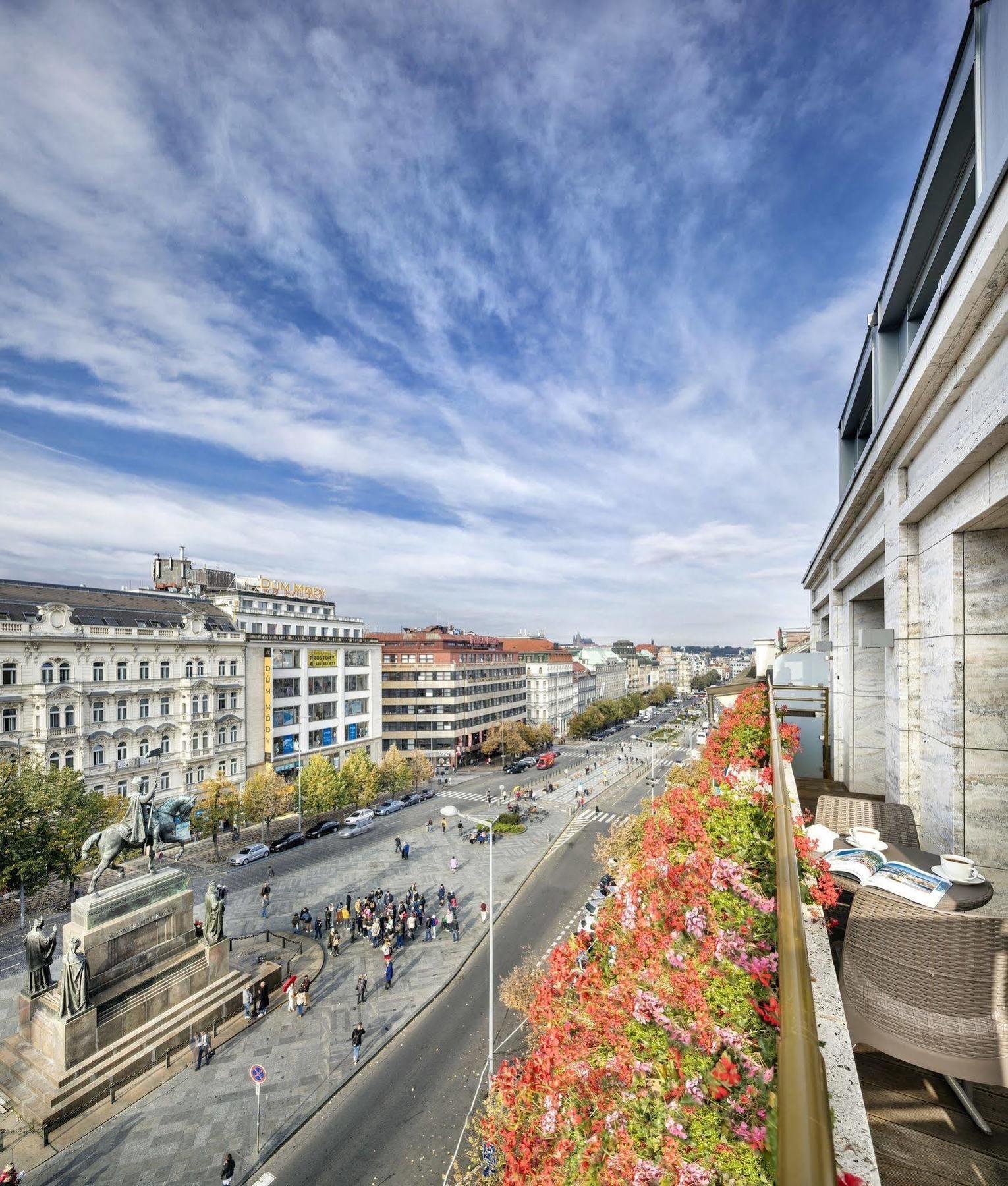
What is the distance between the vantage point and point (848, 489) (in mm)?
12984

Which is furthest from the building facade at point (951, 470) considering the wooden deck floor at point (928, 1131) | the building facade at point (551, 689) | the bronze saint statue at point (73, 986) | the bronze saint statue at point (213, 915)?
the building facade at point (551, 689)

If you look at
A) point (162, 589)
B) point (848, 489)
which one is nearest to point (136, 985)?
point (848, 489)

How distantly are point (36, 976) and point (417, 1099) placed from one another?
462 inches

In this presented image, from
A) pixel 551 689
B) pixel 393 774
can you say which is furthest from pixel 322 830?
pixel 551 689

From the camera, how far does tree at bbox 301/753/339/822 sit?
40.9 meters

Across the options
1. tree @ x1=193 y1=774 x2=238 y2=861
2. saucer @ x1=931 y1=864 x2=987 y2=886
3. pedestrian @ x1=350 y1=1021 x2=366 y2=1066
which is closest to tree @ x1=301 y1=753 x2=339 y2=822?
tree @ x1=193 y1=774 x2=238 y2=861

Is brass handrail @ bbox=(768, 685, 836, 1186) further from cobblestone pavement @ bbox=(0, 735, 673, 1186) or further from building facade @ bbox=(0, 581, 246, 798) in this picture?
building facade @ bbox=(0, 581, 246, 798)

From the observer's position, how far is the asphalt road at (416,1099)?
43.5ft

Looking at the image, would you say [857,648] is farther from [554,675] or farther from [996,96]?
[554,675]

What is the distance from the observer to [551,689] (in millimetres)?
95625

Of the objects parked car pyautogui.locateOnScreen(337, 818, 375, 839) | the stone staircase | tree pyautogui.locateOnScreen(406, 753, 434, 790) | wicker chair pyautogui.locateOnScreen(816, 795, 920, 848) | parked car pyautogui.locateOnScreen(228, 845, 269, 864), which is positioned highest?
wicker chair pyautogui.locateOnScreen(816, 795, 920, 848)

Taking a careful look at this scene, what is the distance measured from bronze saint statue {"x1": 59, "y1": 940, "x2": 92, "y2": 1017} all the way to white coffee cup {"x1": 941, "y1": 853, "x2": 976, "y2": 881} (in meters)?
21.3

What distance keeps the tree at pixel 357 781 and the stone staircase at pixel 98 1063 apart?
24.1 m

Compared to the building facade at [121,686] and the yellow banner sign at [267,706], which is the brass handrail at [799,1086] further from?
the yellow banner sign at [267,706]
